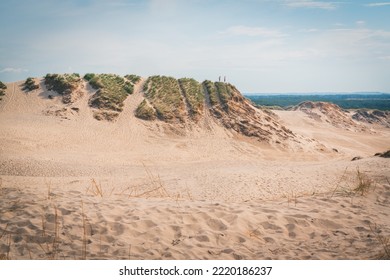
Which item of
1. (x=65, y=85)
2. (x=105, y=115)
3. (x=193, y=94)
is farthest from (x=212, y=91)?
(x=65, y=85)

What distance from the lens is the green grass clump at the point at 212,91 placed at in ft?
100

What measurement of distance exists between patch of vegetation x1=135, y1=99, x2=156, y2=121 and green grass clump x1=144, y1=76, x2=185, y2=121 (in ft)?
1.69

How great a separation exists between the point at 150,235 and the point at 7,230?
8.74ft

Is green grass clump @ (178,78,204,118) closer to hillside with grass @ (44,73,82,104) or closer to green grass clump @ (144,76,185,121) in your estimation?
green grass clump @ (144,76,185,121)

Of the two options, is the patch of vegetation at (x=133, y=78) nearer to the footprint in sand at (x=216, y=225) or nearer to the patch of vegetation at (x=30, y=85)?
the patch of vegetation at (x=30, y=85)

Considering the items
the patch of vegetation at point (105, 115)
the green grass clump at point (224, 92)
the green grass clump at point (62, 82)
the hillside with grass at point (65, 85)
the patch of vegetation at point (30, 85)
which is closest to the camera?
the patch of vegetation at point (105, 115)

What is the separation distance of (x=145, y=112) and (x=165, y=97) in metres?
3.49

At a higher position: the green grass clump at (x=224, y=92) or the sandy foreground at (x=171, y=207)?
the green grass clump at (x=224, y=92)

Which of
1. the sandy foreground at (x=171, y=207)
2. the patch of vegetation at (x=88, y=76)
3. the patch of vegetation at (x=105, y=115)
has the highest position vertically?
the patch of vegetation at (x=88, y=76)

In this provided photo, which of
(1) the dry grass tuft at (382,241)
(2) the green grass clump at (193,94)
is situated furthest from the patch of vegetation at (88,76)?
(1) the dry grass tuft at (382,241)

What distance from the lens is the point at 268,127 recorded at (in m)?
29.4

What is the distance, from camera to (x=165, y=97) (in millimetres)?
29781

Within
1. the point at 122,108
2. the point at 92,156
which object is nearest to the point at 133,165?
the point at 92,156

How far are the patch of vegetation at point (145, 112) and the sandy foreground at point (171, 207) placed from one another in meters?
6.84
